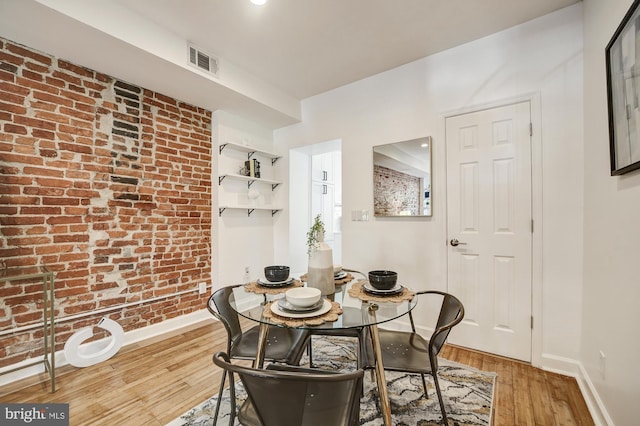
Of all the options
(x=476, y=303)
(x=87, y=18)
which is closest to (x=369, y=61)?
(x=87, y=18)

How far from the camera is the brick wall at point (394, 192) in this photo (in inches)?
110

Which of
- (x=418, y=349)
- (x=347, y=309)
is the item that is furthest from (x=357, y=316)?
(x=418, y=349)

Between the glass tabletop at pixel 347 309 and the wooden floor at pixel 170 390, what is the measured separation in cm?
76

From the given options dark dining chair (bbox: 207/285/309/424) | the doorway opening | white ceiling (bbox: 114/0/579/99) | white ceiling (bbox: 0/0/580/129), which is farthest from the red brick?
the doorway opening

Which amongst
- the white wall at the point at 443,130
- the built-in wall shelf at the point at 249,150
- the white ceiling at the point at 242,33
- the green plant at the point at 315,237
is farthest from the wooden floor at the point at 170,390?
the white ceiling at the point at 242,33

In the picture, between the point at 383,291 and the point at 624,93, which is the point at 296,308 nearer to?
the point at 383,291

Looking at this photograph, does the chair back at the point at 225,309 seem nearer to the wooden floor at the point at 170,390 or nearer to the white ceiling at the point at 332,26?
the wooden floor at the point at 170,390

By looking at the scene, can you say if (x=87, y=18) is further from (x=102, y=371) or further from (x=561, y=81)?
(x=561, y=81)

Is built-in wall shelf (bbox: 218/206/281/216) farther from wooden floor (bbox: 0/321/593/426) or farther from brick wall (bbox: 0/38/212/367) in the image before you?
wooden floor (bbox: 0/321/593/426)

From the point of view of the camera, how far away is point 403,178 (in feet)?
9.48

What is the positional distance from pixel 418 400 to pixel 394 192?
5.96 feet

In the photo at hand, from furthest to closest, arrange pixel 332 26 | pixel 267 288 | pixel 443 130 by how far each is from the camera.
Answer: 1. pixel 443 130
2. pixel 332 26
3. pixel 267 288

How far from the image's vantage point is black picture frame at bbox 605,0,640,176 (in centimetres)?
124

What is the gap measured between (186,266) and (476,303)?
2.95 m
